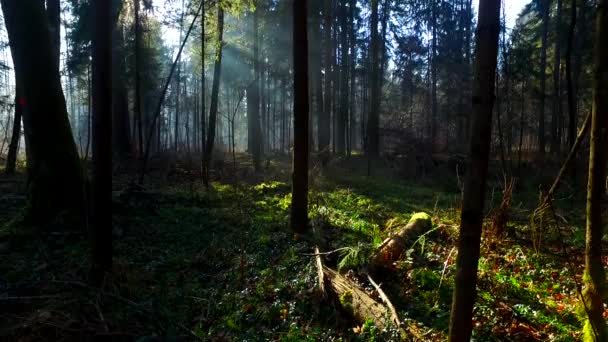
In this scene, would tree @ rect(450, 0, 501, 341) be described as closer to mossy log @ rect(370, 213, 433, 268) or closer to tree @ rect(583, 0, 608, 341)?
tree @ rect(583, 0, 608, 341)

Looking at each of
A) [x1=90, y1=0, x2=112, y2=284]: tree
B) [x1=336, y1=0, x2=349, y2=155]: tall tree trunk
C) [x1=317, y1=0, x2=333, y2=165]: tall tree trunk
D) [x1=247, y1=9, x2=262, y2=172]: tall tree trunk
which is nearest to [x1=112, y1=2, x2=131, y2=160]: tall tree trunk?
[x1=247, y1=9, x2=262, y2=172]: tall tree trunk

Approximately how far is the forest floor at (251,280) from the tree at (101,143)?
38cm

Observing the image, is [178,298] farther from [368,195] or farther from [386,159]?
[386,159]

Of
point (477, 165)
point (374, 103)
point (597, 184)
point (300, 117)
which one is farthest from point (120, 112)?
point (597, 184)

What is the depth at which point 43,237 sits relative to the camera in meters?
7.16

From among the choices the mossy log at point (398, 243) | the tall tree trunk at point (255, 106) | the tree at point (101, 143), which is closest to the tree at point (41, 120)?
the tree at point (101, 143)

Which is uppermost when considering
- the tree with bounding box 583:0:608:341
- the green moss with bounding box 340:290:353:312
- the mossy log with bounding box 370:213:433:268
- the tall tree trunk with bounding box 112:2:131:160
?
the tall tree trunk with bounding box 112:2:131:160

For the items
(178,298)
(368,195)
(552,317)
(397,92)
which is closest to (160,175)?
(368,195)

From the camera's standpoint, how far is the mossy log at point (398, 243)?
18.5ft

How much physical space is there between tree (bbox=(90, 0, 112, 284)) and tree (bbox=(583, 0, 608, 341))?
17.2 feet

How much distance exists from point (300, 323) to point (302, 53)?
5080mm

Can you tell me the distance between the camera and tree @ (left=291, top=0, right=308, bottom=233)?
295 inches

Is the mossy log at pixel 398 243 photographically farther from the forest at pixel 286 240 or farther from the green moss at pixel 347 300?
the green moss at pixel 347 300

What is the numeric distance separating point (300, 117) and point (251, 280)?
3.38 m
